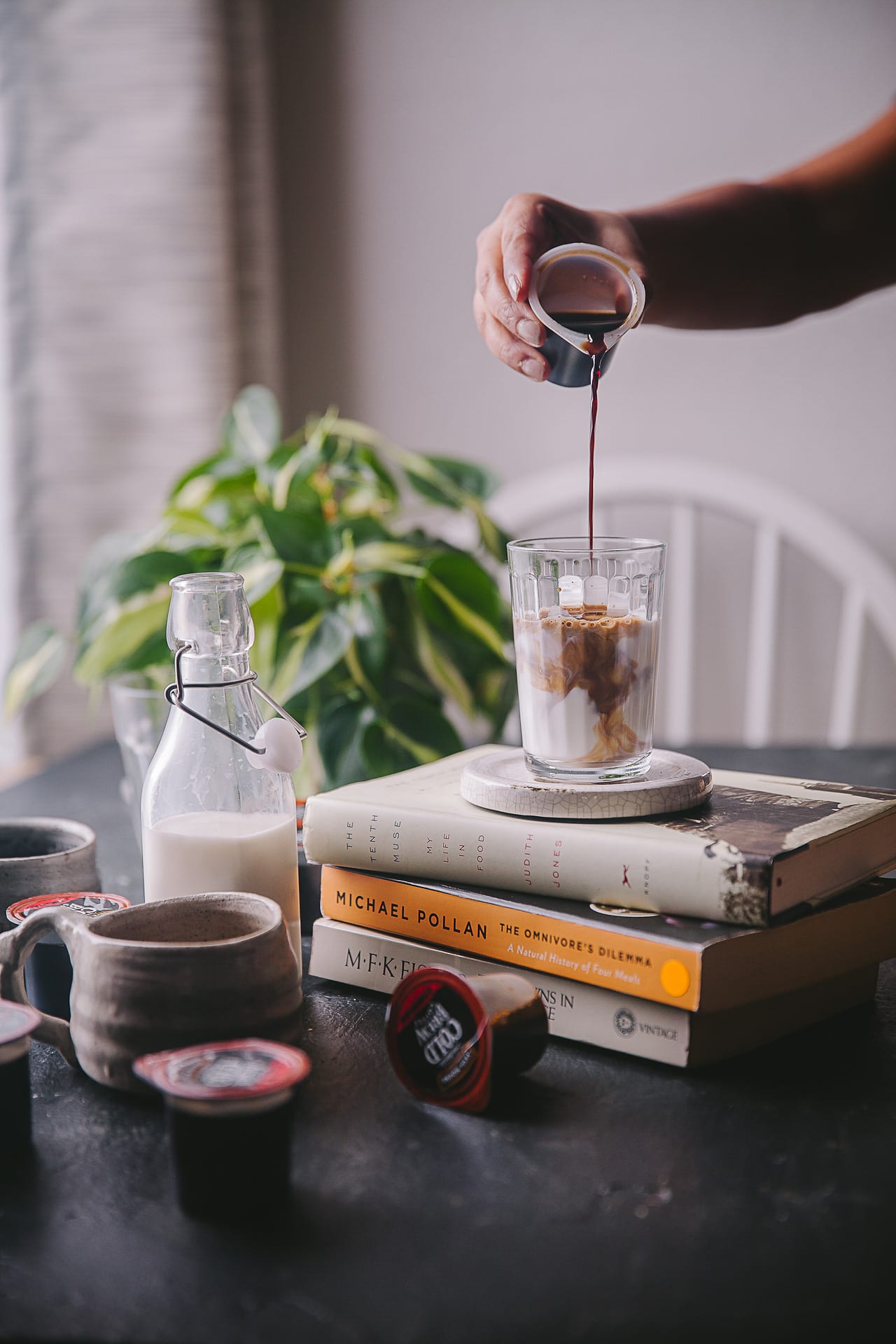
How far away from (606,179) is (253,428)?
86 centimetres

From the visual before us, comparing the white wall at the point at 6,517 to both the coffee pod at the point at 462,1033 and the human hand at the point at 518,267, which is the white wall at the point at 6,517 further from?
the coffee pod at the point at 462,1033

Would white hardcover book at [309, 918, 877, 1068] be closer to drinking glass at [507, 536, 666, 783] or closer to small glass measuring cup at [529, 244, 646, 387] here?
drinking glass at [507, 536, 666, 783]

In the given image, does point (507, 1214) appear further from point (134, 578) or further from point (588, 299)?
point (134, 578)

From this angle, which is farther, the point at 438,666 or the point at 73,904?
the point at 438,666

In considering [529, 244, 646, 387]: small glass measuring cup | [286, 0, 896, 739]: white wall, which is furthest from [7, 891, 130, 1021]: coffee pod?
[286, 0, 896, 739]: white wall

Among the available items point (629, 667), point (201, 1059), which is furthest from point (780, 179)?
point (201, 1059)

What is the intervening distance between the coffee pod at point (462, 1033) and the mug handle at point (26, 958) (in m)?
0.16

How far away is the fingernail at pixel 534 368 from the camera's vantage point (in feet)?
2.37

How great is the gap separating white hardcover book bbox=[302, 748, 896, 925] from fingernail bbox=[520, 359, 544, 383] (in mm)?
266

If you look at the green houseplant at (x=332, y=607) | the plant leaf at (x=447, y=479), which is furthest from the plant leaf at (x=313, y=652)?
the plant leaf at (x=447, y=479)

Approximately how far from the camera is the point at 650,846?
58cm

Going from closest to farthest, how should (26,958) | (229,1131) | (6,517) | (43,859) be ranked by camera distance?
(229,1131) → (26,958) → (43,859) → (6,517)

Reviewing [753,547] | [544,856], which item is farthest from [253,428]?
[753,547]

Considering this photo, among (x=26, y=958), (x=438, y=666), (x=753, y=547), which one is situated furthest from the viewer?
(x=753, y=547)
